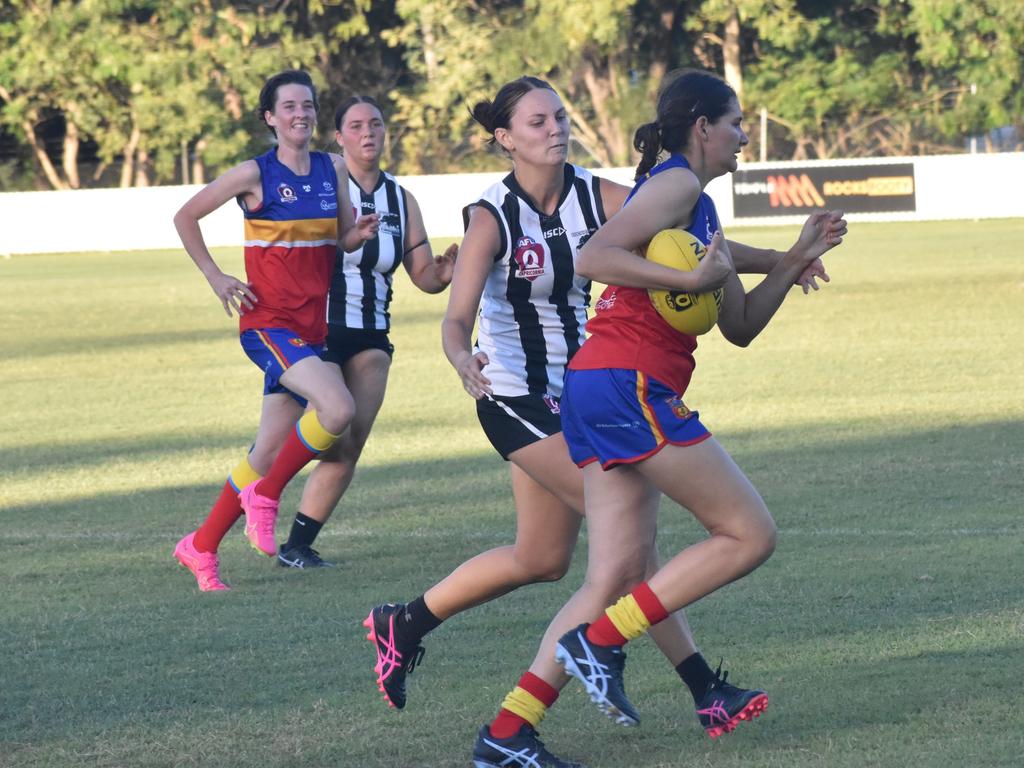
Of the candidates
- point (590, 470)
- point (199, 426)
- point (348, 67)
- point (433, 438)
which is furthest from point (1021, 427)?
point (348, 67)

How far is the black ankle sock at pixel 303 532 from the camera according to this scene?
7730 millimetres

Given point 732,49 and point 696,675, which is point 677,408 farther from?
point 732,49

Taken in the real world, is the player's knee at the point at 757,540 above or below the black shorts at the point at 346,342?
below

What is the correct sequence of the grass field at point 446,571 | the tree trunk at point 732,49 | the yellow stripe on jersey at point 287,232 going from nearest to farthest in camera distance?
1. the grass field at point 446,571
2. the yellow stripe on jersey at point 287,232
3. the tree trunk at point 732,49

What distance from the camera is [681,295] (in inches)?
176


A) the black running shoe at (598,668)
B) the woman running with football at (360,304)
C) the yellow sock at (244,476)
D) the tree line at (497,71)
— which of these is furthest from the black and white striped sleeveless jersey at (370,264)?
the tree line at (497,71)

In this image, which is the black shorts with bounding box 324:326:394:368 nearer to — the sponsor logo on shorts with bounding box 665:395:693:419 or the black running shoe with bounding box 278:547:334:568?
the black running shoe with bounding box 278:547:334:568

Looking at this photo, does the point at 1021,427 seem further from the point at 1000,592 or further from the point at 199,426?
the point at 199,426

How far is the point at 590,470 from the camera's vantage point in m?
4.54

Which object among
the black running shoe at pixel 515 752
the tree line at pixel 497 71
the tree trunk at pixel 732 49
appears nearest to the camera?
the black running shoe at pixel 515 752

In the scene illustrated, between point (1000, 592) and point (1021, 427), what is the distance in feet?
15.4

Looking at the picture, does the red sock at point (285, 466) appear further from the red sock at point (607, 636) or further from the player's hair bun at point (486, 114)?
the red sock at point (607, 636)

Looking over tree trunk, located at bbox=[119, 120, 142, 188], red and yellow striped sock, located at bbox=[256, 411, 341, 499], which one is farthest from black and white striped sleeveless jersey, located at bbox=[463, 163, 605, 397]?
tree trunk, located at bbox=[119, 120, 142, 188]

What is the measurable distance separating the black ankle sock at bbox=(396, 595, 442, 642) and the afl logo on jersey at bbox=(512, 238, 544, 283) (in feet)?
3.27
